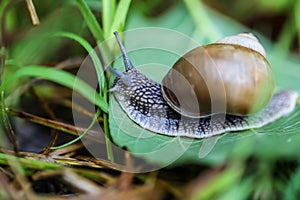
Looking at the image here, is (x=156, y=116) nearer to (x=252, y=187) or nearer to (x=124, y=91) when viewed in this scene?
(x=124, y=91)

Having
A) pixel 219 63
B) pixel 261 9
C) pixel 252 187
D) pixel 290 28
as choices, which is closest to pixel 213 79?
pixel 219 63

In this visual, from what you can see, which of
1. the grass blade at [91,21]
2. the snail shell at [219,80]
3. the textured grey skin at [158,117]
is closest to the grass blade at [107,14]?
the grass blade at [91,21]

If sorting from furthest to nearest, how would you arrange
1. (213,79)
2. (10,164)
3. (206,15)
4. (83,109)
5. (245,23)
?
(245,23), (206,15), (83,109), (213,79), (10,164)

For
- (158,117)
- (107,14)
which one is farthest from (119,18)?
(158,117)

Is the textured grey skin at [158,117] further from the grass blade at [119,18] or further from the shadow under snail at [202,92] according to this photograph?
the grass blade at [119,18]

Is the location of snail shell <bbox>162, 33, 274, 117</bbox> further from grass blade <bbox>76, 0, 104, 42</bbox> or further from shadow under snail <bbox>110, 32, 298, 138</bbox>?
grass blade <bbox>76, 0, 104, 42</bbox>

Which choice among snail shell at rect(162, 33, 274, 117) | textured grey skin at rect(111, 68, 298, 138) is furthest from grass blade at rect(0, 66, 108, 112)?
snail shell at rect(162, 33, 274, 117)

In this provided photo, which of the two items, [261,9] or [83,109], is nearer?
[83,109]

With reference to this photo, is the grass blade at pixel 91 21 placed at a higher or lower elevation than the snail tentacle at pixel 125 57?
higher
